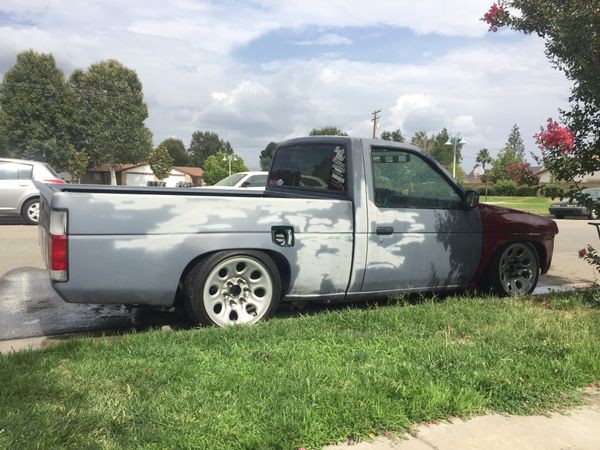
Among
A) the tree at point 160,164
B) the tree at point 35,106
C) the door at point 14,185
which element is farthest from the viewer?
the tree at point 160,164

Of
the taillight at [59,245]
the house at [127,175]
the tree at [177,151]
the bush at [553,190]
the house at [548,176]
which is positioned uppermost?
the tree at [177,151]

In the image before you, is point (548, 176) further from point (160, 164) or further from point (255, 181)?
point (160, 164)

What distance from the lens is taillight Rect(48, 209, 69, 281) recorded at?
13.1ft

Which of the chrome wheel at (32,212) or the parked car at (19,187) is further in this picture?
the chrome wheel at (32,212)

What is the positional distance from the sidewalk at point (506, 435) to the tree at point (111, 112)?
55692mm

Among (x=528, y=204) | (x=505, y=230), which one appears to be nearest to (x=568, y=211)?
(x=528, y=204)

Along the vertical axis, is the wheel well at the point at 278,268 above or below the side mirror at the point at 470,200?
below

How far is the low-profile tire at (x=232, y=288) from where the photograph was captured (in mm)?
4516

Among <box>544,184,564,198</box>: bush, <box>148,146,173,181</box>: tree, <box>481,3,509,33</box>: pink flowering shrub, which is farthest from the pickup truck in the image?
<box>148,146,173,181</box>: tree

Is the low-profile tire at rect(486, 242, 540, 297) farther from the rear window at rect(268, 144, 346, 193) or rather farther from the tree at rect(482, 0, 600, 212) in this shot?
the rear window at rect(268, 144, 346, 193)

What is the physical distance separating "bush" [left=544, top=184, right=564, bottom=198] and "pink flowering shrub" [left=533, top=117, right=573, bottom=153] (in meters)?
0.36

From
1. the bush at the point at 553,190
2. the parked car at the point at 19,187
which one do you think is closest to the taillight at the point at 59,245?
the bush at the point at 553,190

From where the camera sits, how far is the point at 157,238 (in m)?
4.30

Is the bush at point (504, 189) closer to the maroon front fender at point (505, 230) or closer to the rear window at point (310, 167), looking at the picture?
the maroon front fender at point (505, 230)
